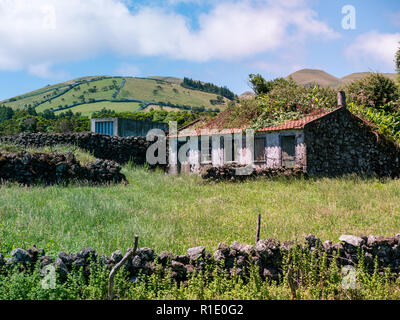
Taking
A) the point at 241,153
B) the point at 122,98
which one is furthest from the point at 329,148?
the point at 122,98

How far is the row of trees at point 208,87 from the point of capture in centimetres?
10212

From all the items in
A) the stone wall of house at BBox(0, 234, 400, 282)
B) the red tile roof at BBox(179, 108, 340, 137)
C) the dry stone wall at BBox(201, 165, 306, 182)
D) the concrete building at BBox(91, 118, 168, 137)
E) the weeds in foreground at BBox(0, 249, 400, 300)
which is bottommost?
the weeds in foreground at BBox(0, 249, 400, 300)

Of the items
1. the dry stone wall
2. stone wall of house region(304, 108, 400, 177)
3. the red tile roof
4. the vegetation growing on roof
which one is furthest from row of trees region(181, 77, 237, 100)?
the dry stone wall

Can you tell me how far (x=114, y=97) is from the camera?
305 ft

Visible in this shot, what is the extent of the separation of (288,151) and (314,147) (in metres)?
1.30

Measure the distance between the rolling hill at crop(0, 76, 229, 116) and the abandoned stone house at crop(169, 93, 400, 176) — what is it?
56359 millimetres

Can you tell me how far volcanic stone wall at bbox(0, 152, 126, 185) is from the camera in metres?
14.1

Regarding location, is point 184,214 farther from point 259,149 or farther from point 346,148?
point 346,148

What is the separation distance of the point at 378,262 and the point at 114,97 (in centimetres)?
9230

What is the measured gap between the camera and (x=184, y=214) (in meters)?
10.2

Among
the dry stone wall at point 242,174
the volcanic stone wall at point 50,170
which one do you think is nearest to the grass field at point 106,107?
the volcanic stone wall at point 50,170

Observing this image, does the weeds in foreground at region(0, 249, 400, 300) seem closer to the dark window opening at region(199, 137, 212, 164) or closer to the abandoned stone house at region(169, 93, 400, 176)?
the abandoned stone house at region(169, 93, 400, 176)
